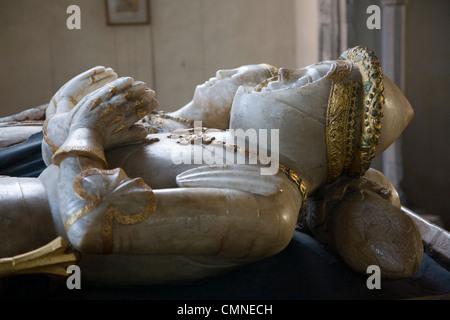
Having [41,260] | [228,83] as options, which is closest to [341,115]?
[228,83]

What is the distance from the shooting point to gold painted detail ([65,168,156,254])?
1.60 meters

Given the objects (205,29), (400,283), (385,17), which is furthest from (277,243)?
(205,29)

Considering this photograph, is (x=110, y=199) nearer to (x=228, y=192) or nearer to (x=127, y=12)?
(x=228, y=192)

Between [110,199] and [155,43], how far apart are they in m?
5.25

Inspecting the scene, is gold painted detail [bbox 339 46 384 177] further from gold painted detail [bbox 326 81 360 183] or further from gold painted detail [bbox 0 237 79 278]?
gold painted detail [bbox 0 237 79 278]

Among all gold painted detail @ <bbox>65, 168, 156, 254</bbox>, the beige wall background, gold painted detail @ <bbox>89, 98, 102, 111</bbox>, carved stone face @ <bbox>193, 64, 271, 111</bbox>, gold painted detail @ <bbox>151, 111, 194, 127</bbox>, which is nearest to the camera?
gold painted detail @ <bbox>65, 168, 156, 254</bbox>

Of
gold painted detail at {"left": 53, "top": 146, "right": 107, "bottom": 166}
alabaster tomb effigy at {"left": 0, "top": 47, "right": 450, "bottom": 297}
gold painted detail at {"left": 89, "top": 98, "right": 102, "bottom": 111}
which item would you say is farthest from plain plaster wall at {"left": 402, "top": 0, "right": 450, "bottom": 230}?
gold painted detail at {"left": 53, "top": 146, "right": 107, "bottom": 166}

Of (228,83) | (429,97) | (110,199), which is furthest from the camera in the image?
(429,97)

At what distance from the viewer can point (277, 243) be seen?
5.69 feet

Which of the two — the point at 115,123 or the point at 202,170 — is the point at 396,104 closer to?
the point at 202,170

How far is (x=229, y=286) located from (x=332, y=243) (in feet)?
1.52

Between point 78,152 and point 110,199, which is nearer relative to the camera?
point 110,199

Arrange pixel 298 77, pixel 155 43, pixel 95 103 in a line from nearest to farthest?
pixel 95 103
pixel 298 77
pixel 155 43

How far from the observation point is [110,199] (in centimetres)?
162
